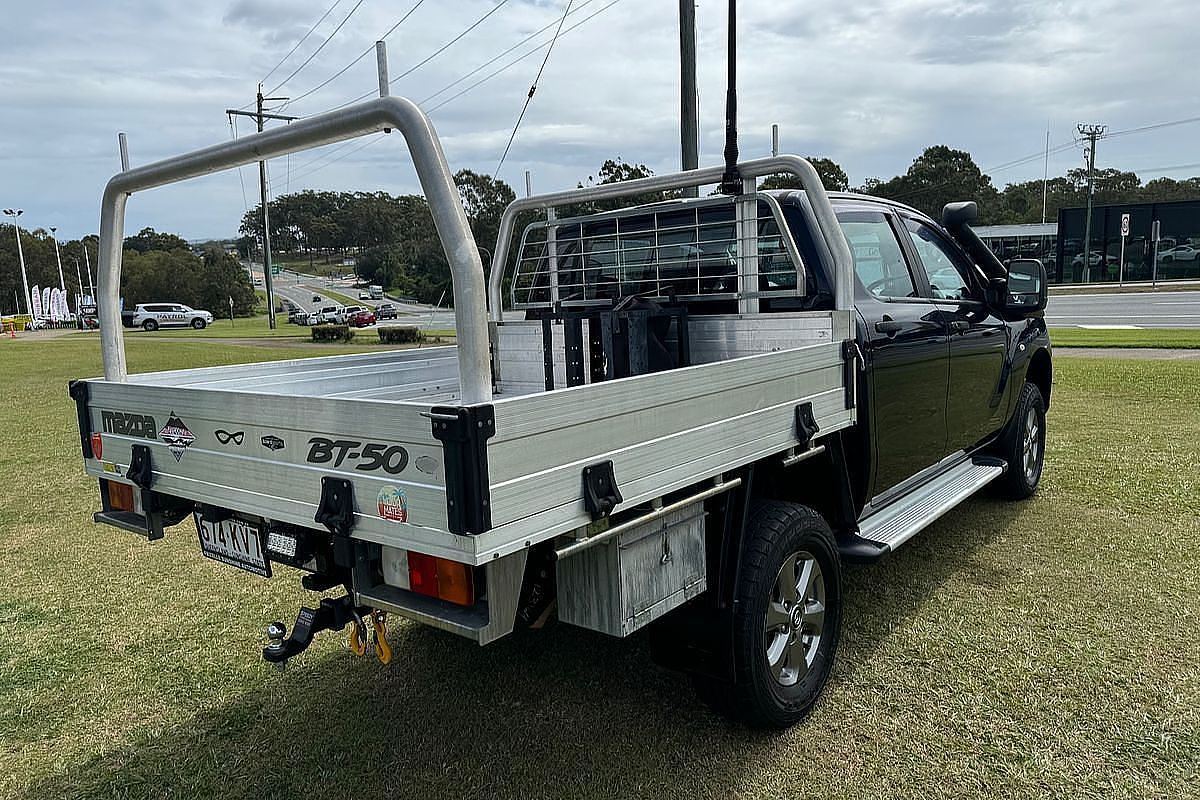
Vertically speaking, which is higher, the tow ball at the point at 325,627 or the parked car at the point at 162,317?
the tow ball at the point at 325,627

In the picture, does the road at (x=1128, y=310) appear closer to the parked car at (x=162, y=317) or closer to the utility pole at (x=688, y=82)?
the utility pole at (x=688, y=82)

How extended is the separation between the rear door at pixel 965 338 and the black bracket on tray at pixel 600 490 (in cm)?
288

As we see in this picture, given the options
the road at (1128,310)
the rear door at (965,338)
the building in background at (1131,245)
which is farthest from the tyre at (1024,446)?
the building in background at (1131,245)

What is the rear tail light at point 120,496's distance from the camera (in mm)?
3164

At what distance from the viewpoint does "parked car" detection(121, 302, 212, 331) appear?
1826 inches

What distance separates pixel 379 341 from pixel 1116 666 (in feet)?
82.6

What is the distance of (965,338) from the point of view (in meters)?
4.68

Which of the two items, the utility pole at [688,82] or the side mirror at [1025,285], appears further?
the utility pole at [688,82]

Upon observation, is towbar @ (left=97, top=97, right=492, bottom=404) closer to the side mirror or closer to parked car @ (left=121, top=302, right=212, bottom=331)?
the side mirror

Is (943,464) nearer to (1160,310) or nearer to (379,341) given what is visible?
(379,341)

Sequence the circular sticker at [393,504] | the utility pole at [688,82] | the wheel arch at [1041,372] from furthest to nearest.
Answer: the utility pole at [688,82], the wheel arch at [1041,372], the circular sticker at [393,504]

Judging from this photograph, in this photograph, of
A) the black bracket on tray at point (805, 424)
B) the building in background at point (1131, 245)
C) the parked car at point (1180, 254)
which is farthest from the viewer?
the parked car at point (1180, 254)

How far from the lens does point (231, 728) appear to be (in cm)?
320

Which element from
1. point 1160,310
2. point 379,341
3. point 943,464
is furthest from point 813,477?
point 1160,310
